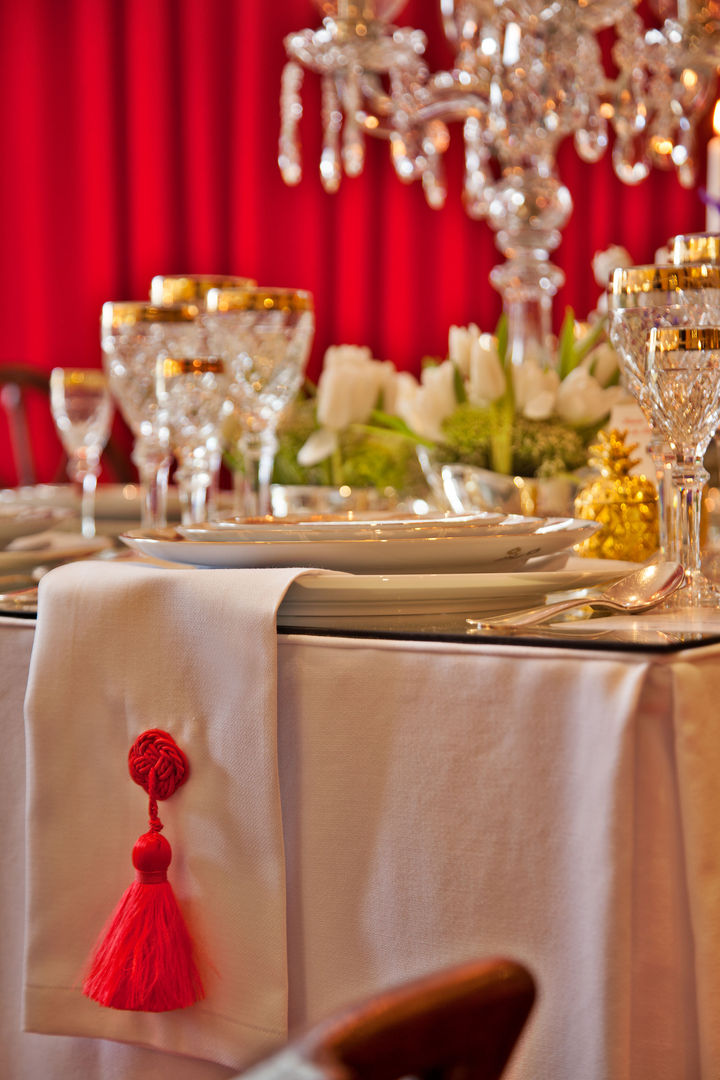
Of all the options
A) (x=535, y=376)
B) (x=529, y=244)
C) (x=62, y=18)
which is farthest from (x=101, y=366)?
(x=535, y=376)

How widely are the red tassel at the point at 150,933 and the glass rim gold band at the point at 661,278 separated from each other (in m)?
0.37

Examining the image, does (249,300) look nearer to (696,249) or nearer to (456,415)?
(456,415)

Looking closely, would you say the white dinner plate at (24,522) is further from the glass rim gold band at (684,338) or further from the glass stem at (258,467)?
the glass rim gold band at (684,338)

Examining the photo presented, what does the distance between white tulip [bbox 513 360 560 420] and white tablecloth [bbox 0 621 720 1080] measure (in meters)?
0.57

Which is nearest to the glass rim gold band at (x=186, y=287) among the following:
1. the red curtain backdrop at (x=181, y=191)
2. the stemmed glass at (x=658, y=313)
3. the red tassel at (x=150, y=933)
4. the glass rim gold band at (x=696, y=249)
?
the glass rim gold band at (x=696, y=249)

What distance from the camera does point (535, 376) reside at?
1.19 m

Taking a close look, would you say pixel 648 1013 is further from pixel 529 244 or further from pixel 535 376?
pixel 529 244

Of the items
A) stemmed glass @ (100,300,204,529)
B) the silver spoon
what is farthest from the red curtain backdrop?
the silver spoon

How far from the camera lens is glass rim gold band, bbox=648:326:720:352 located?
2.36ft

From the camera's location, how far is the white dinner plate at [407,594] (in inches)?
26.4

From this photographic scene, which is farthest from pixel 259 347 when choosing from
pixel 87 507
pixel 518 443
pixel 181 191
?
pixel 181 191

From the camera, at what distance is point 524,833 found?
0.62 m

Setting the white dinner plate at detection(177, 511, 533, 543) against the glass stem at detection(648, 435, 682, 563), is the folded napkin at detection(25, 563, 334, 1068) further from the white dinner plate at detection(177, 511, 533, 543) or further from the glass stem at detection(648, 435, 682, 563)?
the glass stem at detection(648, 435, 682, 563)

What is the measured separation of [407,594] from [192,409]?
46 cm
